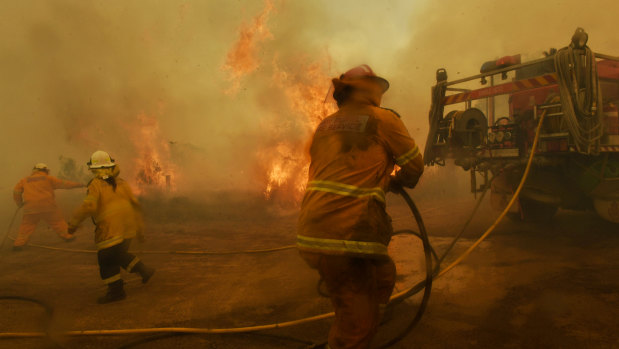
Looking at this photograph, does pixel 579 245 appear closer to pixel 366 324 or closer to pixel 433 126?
pixel 433 126

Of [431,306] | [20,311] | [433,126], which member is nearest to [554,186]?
[433,126]

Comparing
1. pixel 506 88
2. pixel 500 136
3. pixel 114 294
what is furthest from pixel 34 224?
pixel 506 88

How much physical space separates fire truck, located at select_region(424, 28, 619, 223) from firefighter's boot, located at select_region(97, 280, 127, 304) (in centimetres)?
488

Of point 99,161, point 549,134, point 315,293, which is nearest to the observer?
point 315,293

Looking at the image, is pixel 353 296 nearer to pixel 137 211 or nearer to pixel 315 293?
pixel 315 293

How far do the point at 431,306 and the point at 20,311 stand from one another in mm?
4186

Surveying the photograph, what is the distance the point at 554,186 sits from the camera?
5812 millimetres

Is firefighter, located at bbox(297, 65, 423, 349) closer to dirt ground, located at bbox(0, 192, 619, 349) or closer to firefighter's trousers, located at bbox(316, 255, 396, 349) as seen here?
firefighter's trousers, located at bbox(316, 255, 396, 349)

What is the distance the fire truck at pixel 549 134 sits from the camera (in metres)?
4.73

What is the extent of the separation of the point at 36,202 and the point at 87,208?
4162 mm

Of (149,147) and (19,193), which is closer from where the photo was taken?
(19,193)

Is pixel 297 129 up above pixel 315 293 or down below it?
above

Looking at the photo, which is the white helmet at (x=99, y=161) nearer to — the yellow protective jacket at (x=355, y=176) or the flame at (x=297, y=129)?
the yellow protective jacket at (x=355, y=176)

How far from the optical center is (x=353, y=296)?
2.07 m
